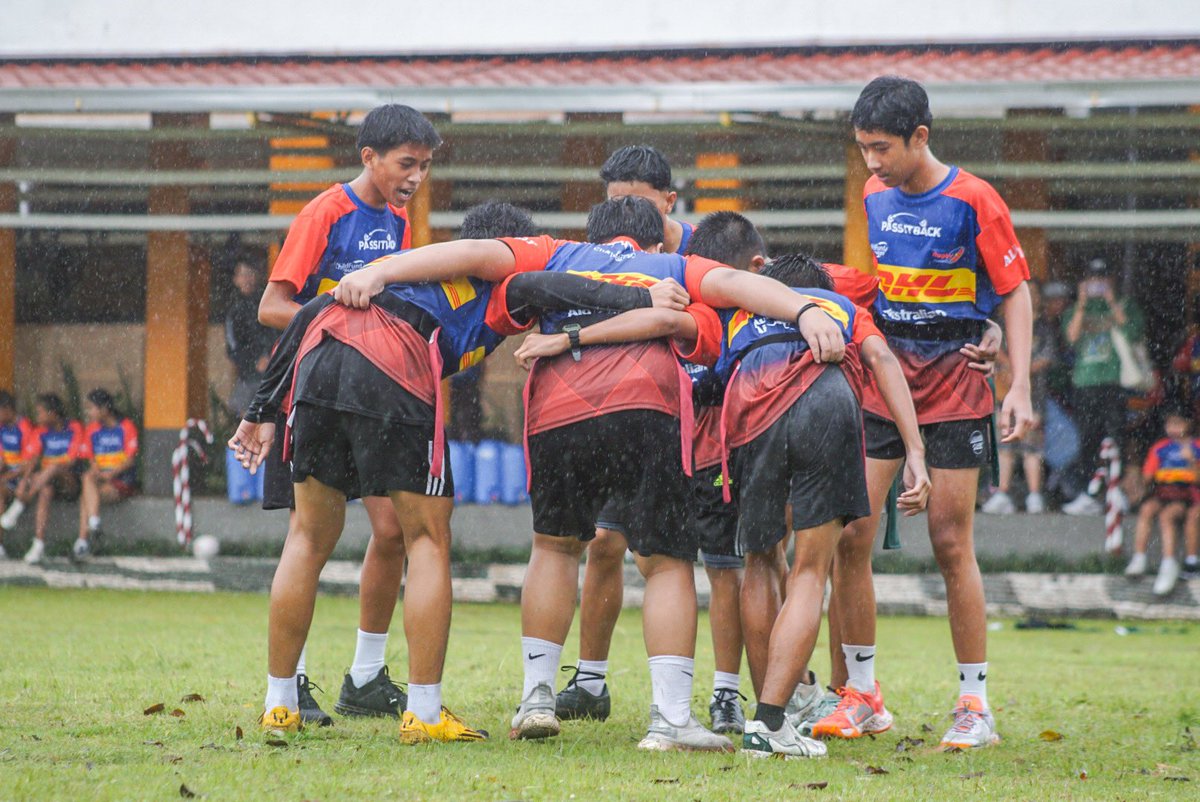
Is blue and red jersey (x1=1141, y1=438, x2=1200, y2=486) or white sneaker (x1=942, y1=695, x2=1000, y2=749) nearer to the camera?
white sneaker (x1=942, y1=695, x2=1000, y2=749)

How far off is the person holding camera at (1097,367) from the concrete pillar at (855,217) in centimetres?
178

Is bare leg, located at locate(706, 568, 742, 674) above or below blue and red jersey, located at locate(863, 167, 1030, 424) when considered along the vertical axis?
below

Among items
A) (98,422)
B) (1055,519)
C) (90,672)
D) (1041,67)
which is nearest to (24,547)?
(98,422)

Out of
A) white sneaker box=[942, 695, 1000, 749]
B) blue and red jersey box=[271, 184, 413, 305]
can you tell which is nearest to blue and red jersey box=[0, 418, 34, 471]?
blue and red jersey box=[271, 184, 413, 305]

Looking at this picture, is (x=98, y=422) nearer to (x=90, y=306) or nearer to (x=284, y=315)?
(x=90, y=306)

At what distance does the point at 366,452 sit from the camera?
15.4ft

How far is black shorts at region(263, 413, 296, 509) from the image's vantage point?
5.48m

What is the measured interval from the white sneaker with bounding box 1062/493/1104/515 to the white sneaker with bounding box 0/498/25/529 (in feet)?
28.4

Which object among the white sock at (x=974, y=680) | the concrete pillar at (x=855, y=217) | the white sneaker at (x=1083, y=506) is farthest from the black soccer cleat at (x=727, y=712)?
the concrete pillar at (x=855, y=217)

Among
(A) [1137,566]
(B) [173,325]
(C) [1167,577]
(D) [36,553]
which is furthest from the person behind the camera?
(B) [173,325]

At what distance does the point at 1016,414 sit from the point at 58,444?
10.4 meters

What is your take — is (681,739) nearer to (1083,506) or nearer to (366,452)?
(366,452)

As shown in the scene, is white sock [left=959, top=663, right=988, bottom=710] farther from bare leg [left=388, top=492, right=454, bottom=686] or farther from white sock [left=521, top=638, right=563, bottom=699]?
bare leg [left=388, top=492, right=454, bottom=686]

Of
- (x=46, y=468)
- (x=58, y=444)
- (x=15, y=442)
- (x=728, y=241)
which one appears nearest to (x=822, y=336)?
(x=728, y=241)
